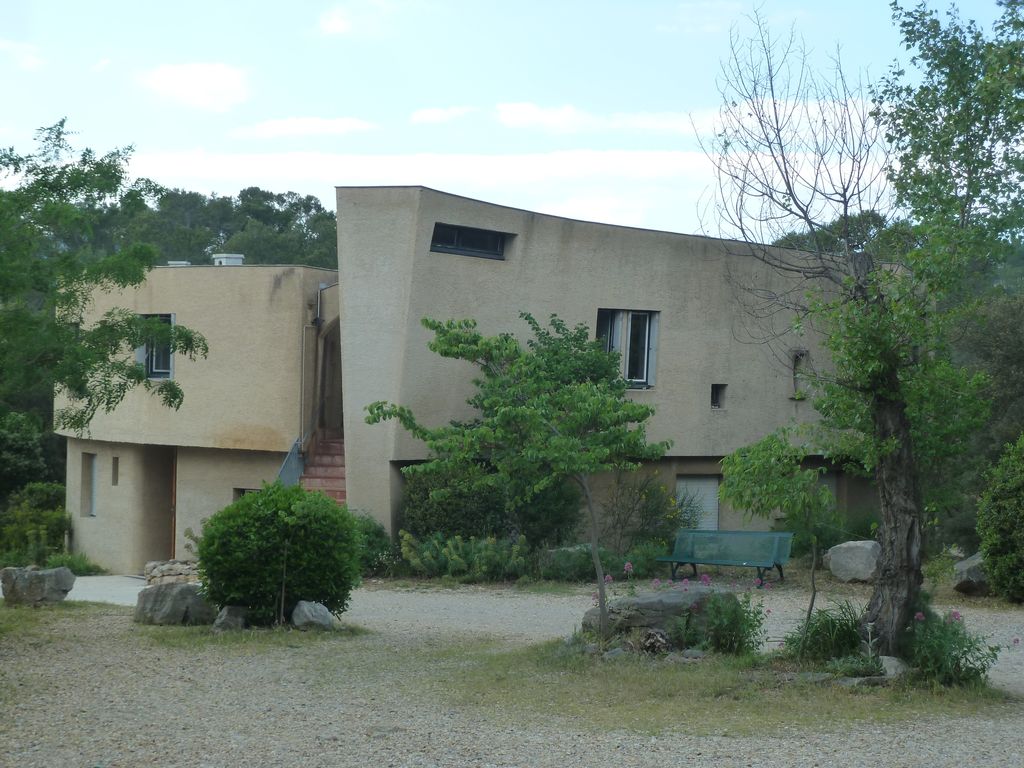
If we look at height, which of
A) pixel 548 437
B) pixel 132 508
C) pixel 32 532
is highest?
pixel 548 437

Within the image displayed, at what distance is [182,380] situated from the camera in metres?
22.9

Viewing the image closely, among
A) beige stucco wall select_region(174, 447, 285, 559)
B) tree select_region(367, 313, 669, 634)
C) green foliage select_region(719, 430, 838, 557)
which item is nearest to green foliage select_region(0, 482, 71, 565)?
beige stucco wall select_region(174, 447, 285, 559)

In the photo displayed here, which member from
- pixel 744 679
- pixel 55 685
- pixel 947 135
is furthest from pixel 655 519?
pixel 55 685

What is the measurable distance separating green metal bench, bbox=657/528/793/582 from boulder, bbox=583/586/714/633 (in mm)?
7453

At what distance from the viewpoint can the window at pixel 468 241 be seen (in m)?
20.4

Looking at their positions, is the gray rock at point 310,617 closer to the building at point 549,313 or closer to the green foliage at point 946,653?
the green foliage at point 946,653

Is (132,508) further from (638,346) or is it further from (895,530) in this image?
(895,530)

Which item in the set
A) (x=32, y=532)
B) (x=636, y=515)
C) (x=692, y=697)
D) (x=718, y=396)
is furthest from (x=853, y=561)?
(x=32, y=532)

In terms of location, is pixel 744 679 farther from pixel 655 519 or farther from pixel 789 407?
pixel 789 407

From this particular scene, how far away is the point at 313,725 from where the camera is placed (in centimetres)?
833

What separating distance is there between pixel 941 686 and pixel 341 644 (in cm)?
602

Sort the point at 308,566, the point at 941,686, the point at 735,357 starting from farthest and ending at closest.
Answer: the point at 735,357 → the point at 308,566 → the point at 941,686

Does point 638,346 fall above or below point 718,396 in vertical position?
above

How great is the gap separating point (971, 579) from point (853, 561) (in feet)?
8.29
